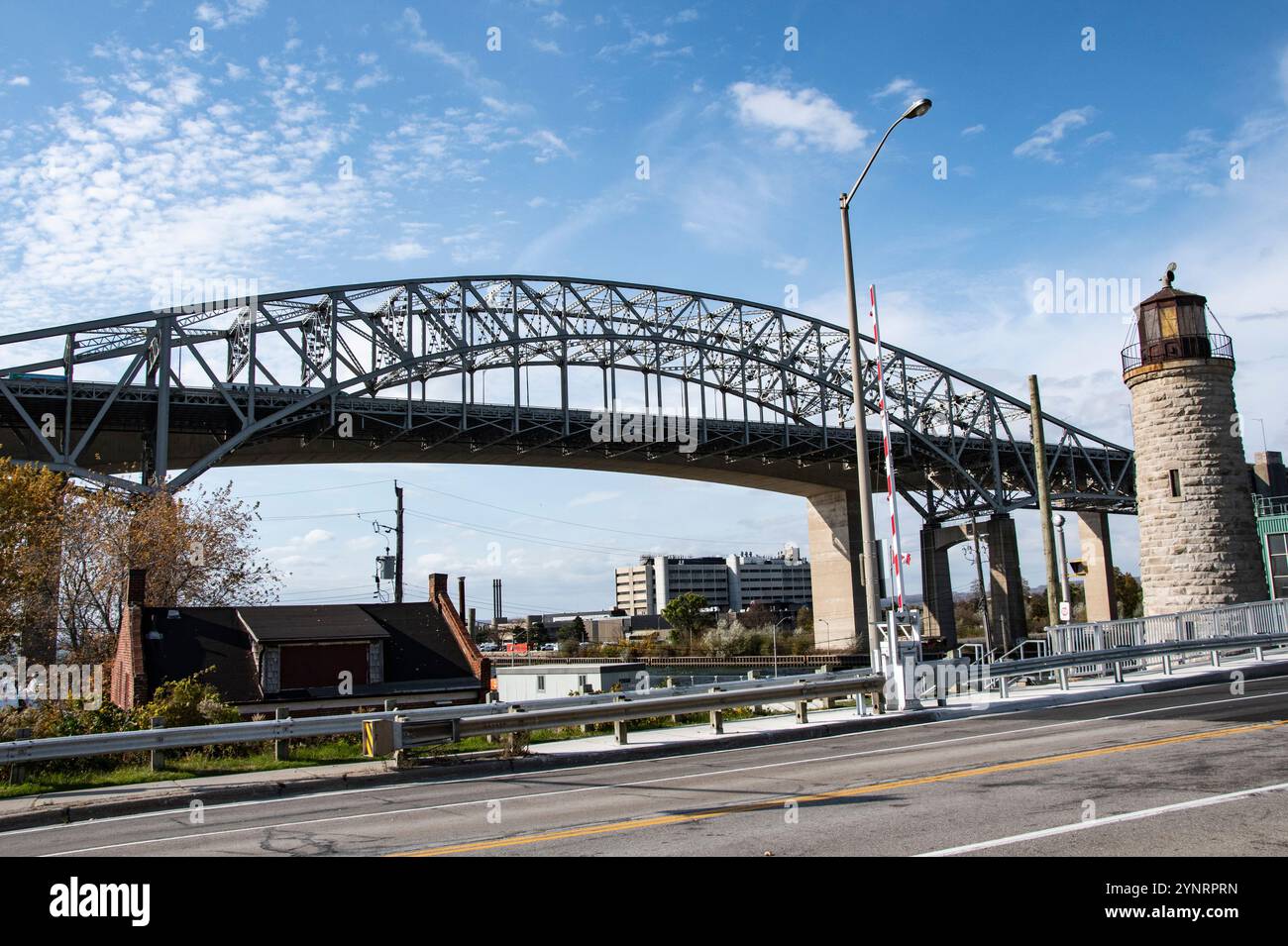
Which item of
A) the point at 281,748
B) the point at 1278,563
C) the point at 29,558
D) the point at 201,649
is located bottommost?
the point at 281,748

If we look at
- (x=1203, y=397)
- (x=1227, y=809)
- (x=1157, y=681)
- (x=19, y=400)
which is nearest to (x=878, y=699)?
(x=1157, y=681)

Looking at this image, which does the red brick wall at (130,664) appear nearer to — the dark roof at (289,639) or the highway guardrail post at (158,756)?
the dark roof at (289,639)

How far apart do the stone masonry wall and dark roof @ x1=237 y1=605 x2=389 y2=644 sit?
30137 millimetres

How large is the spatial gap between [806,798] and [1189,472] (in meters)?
28.0

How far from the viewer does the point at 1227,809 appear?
863 cm

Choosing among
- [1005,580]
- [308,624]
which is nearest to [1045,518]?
[308,624]

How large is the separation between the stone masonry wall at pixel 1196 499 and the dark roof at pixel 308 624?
30.1 m

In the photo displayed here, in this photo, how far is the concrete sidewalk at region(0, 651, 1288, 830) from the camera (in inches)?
460

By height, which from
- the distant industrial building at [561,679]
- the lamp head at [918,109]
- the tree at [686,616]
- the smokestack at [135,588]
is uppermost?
the lamp head at [918,109]

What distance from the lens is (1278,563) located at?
45.5 m

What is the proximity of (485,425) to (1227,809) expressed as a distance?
6178 centimetres

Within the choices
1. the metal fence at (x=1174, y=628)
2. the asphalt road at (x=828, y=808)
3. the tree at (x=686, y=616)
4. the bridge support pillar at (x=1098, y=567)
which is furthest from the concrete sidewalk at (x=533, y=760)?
the tree at (x=686, y=616)

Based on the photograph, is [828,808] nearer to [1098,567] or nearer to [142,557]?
[142,557]

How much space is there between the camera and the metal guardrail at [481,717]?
12648mm
